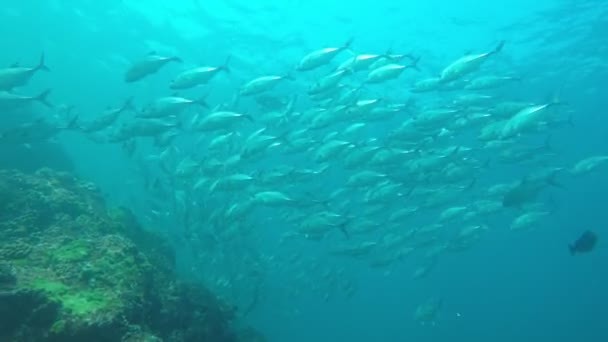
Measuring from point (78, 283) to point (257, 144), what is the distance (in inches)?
230

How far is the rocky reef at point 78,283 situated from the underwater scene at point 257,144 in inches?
1.1

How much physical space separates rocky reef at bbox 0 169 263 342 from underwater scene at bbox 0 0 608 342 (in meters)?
0.03

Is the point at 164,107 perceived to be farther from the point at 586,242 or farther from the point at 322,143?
the point at 586,242

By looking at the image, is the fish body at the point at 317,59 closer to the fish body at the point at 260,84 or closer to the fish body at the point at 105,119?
the fish body at the point at 260,84

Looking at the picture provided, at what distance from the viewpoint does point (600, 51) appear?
25.8m

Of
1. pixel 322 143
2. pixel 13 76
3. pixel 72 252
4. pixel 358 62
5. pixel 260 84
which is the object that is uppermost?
pixel 13 76

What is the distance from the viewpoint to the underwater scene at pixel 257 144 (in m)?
7.88

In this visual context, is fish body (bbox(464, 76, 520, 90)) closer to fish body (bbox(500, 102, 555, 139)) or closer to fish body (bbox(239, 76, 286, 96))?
fish body (bbox(500, 102, 555, 139))

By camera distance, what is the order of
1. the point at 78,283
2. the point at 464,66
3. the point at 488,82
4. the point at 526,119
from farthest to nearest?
the point at 488,82
the point at 464,66
the point at 526,119
the point at 78,283

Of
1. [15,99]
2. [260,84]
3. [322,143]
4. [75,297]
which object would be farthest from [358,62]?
[75,297]

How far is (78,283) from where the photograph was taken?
618cm

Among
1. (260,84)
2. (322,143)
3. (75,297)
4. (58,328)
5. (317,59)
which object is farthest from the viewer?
(322,143)

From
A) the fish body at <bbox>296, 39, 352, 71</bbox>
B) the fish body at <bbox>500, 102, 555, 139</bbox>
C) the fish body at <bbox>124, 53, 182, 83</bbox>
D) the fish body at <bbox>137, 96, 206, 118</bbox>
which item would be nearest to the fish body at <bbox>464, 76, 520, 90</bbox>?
the fish body at <bbox>500, 102, 555, 139</bbox>

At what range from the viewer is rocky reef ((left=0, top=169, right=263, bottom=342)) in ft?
17.4
